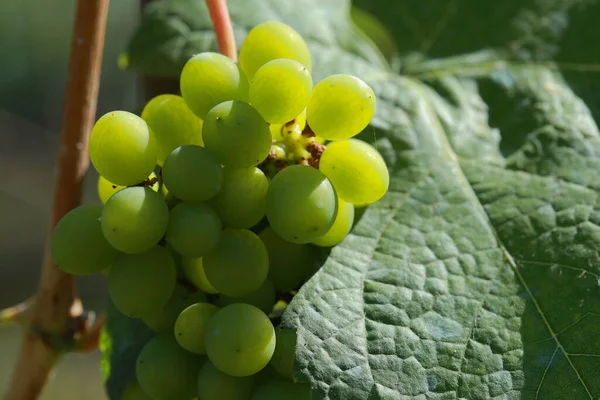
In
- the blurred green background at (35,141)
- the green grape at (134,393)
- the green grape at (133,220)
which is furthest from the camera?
the blurred green background at (35,141)

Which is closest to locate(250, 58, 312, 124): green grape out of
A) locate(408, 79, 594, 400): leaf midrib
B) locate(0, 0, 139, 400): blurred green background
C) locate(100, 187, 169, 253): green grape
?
locate(100, 187, 169, 253): green grape

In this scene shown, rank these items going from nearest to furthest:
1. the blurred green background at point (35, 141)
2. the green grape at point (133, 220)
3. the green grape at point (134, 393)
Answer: the green grape at point (133, 220) < the green grape at point (134, 393) < the blurred green background at point (35, 141)

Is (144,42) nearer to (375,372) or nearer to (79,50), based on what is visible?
(79,50)

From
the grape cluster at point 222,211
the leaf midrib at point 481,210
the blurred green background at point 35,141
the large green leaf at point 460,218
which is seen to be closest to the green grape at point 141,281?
the grape cluster at point 222,211

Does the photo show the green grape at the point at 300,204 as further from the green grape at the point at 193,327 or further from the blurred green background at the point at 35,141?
the blurred green background at the point at 35,141

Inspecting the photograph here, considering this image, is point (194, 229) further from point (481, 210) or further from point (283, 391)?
point (481, 210)

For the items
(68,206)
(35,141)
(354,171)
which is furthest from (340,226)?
(35,141)
